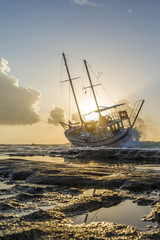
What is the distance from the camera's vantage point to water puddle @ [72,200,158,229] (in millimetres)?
3629

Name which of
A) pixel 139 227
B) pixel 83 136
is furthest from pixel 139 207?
pixel 83 136

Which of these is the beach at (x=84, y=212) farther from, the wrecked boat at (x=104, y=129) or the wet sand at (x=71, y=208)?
the wrecked boat at (x=104, y=129)

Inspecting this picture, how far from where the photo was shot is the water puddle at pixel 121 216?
11.9ft

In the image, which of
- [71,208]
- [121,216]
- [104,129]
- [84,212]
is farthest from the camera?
[104,129]

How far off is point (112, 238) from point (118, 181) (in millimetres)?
4328

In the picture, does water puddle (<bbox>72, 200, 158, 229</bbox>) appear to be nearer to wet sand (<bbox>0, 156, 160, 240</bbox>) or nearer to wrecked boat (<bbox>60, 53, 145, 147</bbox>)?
wet sand (<bbox>0, 156, 160, 240</bbox>)


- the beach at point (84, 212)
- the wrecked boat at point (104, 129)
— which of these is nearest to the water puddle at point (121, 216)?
the beach at point (84, 212)

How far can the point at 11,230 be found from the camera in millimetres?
3145

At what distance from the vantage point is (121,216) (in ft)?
12.9

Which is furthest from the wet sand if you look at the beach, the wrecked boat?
the wrecked boat

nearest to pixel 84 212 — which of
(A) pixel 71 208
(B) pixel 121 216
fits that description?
(A) pixel 71 208

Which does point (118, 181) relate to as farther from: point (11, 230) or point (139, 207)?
point (11, 230)

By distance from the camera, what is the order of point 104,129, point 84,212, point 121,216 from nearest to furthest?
point 121,216 < point 84,212 < point 104,129

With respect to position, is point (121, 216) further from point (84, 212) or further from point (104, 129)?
point (104, 129)
